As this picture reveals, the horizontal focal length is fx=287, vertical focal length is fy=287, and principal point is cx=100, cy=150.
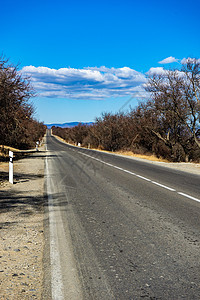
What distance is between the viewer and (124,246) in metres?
4.29

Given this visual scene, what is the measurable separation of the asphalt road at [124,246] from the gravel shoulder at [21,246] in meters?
0.22

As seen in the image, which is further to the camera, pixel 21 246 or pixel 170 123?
pixel 170 123

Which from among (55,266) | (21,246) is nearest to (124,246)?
(55,266)

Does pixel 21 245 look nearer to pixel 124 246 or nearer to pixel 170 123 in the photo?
pixel 124 246

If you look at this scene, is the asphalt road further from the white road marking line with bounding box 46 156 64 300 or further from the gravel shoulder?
the gravel shoulder

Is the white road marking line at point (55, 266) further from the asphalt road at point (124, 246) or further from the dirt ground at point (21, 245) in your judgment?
the dirt ground at point (21, 245)

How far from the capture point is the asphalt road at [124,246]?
10.2 feet

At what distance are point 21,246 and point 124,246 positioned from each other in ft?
5.12

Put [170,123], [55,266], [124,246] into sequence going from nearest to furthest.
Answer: [55,266] → [124,246] → [170,123]

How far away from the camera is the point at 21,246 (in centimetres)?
436

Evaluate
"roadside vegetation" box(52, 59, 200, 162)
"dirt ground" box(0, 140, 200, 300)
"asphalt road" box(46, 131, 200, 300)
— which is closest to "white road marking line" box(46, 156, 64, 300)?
"asphalt road" box(46, 131, 200, 300)

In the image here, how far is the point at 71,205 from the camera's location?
7.04 metres

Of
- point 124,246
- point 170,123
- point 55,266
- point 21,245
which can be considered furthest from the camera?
point 170,123

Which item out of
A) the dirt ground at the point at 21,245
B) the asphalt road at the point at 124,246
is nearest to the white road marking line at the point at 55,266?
the asphalt road at the point at 124,246
